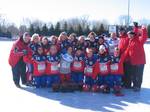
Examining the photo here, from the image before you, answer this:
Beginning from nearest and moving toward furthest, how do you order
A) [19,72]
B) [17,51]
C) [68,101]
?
[68,101]
[17,51]
[19,72]

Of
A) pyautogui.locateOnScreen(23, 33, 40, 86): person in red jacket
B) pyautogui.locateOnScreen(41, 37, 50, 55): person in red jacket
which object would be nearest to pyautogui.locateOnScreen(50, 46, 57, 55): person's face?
pyautogui.locateOnScreen(41, 37, 50, 55): person in red jacket

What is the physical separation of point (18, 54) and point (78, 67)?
4.78 feet

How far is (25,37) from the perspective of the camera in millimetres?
8125

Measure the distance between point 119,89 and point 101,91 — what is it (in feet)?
→ 1.33

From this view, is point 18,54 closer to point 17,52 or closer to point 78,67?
point 17,52

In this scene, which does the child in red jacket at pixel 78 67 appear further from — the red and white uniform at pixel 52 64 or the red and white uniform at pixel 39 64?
the red and white uniform at pixel 39 64

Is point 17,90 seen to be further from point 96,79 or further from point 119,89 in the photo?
point 119,89

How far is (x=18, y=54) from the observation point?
8.12m

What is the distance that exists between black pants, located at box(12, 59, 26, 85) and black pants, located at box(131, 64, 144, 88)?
8.81 ft

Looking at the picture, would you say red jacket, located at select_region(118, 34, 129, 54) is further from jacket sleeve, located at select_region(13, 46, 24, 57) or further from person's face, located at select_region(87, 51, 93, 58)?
jacket sleeve, located at select_region(13, 46, 24, 57)

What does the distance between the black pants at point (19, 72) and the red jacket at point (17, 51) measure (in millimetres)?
147

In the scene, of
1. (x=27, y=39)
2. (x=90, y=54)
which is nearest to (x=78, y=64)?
(x=90, y=54)

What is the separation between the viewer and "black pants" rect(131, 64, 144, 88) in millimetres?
7881

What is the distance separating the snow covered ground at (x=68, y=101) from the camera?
247 inches
